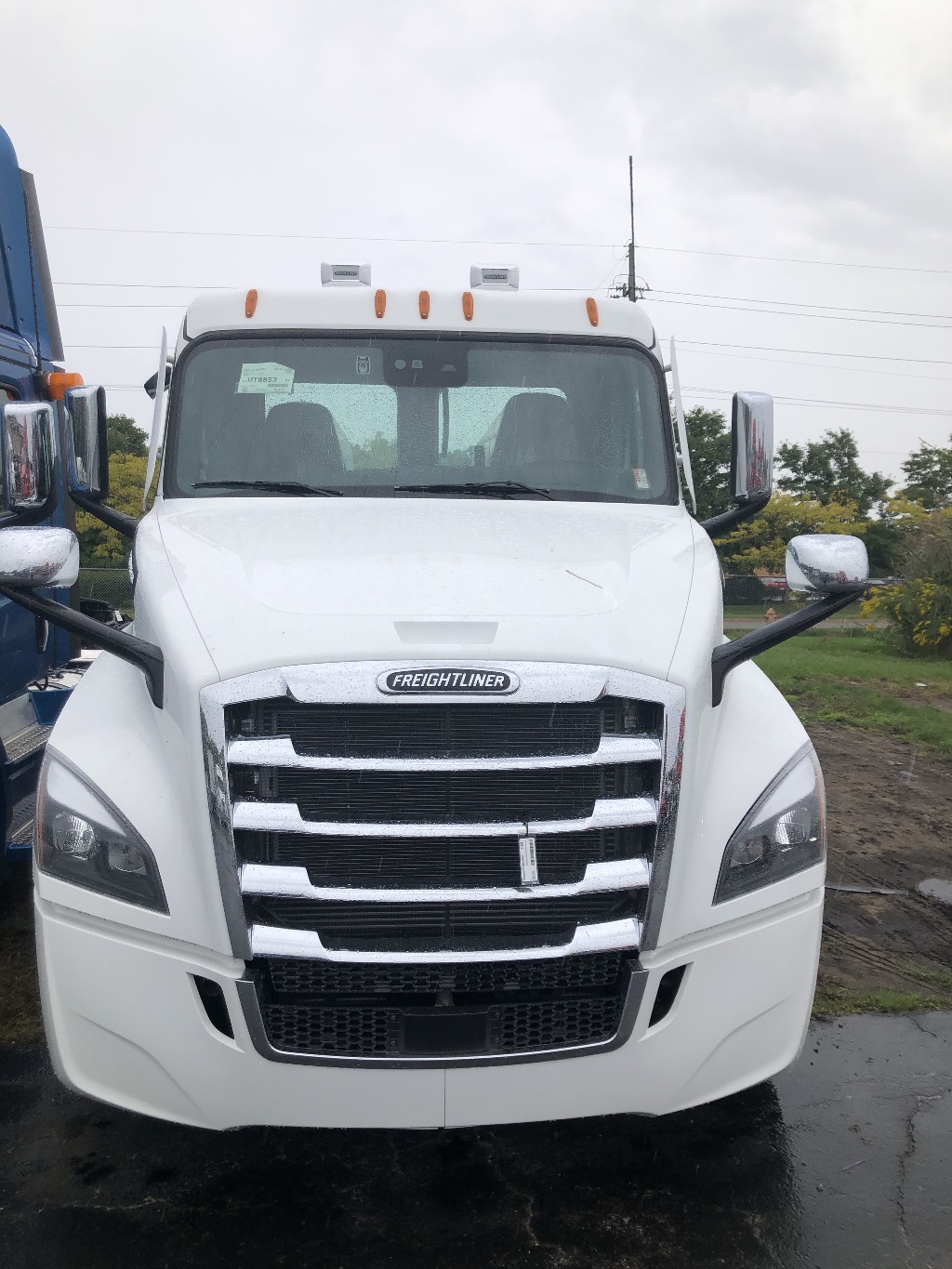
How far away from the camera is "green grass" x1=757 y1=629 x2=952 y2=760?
1006 cm

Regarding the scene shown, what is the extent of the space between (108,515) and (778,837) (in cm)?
280

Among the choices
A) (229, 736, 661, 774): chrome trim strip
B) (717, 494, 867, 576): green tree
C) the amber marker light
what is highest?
the amber marker light

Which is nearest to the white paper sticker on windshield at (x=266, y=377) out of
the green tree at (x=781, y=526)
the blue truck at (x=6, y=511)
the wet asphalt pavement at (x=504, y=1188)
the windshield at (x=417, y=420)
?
the windshield at (x=417, y=420)

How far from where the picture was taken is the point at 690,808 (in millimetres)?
2773

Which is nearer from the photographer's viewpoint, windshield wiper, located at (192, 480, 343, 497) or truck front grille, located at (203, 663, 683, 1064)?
truck front grille, located at (203, 663, 683, 1064)

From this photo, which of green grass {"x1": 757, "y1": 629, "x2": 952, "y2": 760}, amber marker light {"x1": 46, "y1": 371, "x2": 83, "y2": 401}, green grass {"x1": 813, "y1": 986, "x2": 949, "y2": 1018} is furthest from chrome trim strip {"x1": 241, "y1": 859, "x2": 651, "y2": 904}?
green grass {"x1": 757, "y1": 629, "x2": 952, "y2": 760}

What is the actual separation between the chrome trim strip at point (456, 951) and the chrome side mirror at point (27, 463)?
1829mm

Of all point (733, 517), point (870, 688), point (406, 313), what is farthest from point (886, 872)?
point (870, 688)

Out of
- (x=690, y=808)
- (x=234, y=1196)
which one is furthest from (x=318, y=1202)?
(x=690, y=808)

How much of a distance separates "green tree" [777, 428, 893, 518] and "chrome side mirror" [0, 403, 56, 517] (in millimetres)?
53458

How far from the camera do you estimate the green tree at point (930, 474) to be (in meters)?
51.9

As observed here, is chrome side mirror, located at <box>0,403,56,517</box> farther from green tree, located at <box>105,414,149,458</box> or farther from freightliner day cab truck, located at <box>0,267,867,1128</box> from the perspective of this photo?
green tree, located at <box>105,414,149,458</box>

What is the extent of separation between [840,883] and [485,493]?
3075mm

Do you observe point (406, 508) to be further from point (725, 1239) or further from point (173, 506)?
point (725, 1239)
